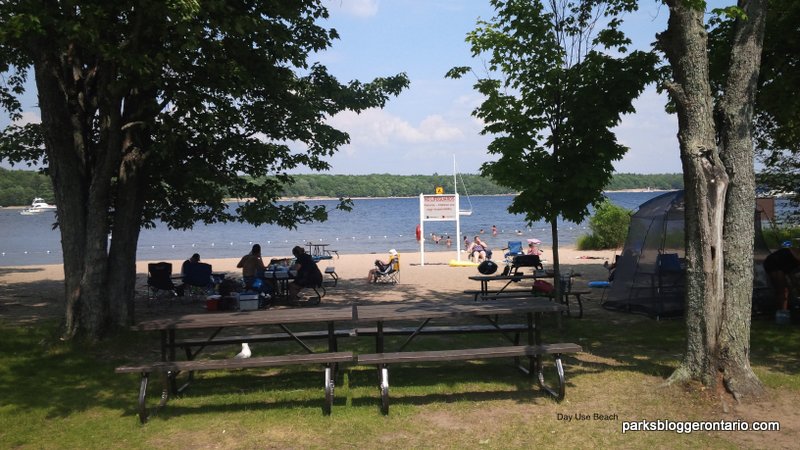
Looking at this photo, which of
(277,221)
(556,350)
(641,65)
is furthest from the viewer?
(277,221)

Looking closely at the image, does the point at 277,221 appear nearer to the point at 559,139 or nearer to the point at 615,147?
the point at 559,139

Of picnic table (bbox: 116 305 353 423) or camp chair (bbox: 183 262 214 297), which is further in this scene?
camp chair (bbox: 183 262 214 297)

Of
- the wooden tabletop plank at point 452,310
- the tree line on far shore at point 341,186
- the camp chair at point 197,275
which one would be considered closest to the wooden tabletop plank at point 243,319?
the wooden tabletop plank at point 452,310

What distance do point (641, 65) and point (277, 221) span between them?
20.9ft

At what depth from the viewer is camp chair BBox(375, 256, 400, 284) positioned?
15969 millimetres

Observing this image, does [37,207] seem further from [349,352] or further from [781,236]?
[349,352]

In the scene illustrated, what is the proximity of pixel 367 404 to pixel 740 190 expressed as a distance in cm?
394

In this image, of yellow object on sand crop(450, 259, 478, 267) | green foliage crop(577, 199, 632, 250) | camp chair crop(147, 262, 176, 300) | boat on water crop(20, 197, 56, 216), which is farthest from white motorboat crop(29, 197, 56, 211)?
camp chair crop(147, 262, 176, 300)

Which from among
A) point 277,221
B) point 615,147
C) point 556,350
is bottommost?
point 556,350

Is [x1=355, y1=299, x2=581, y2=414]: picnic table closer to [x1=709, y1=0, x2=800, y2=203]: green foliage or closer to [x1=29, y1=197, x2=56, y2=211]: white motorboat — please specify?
[x1=709, y1=0, x2=800, y2=203]: green foliage

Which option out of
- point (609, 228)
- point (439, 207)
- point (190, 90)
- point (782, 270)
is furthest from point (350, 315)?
point (609, 228)

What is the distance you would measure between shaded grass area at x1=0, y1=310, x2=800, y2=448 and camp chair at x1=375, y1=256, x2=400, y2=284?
24.7 feet

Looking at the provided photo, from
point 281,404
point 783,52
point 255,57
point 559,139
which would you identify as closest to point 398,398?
point 281,404

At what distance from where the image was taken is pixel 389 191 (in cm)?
14562
